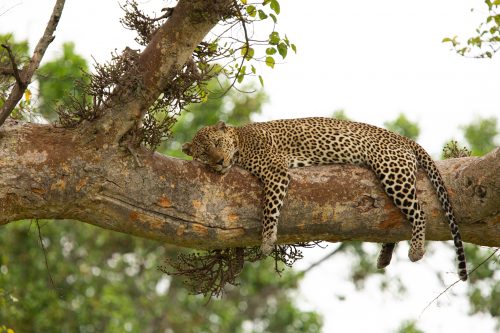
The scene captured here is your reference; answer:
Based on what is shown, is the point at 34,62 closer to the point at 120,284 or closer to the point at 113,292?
the point at 113,292

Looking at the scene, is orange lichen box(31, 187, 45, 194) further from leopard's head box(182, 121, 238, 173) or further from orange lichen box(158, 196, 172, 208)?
leopard's head box(182, 121, 238, 173)

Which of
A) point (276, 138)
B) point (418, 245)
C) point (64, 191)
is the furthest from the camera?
point (276, 138)

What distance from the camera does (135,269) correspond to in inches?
1174

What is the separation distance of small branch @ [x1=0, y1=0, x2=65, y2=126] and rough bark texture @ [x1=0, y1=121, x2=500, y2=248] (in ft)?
1.56

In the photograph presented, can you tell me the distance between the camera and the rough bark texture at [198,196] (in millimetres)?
7695

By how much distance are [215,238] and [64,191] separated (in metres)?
1.49

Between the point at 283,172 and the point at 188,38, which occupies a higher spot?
the point at 188,38

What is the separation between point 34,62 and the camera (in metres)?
7.39

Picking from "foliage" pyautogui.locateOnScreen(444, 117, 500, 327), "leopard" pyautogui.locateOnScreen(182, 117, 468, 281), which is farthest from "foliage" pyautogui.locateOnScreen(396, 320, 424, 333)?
"leopard" pyautogui.locateOnScreen(182, 117, 468, 281)

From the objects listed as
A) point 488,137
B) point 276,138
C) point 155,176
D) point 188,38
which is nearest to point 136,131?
point 155,176

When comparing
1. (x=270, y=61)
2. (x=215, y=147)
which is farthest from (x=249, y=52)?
(x=215, y=147)

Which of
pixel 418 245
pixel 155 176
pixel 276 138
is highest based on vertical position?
pixel 276 138

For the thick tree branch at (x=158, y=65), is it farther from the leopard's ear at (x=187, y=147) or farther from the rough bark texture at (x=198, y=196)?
the leopard's ear at (x=187, y=147)

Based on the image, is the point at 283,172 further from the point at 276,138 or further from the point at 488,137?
the point at 488,137
